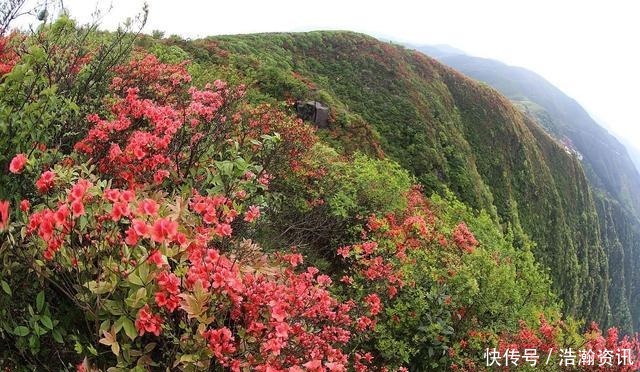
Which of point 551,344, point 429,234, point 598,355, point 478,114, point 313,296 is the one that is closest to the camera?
point 313,296

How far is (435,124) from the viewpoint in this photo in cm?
3778

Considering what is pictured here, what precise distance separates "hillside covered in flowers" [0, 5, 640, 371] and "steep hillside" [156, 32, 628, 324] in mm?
4753

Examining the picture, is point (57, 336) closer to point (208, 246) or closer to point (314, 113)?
point (208, 246)

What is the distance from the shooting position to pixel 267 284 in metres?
3.61

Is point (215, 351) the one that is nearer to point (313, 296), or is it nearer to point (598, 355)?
point (313, 296)

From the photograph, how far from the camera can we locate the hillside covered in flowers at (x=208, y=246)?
3.16m

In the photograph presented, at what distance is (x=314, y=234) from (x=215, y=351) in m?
7.61

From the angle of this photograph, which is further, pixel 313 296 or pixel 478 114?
pixel 478 114

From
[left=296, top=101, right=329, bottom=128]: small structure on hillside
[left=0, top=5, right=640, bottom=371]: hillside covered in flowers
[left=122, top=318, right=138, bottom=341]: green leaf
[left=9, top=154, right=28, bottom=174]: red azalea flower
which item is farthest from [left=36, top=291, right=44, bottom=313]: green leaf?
[left=296, top=101, right=329, bottom=128]: small structure on hillside

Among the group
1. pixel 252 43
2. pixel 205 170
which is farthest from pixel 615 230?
pixel 205 170

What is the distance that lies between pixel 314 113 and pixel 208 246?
55.2 feet

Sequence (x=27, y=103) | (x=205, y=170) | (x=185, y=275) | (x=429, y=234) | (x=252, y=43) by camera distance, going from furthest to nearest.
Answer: (x=252, y=43)
(x=429, y=234)
(x=205, y=170)
(x=27, y=103)
(x=185, y=275)

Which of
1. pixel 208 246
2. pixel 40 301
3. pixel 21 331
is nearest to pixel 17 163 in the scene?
pixel 40 301

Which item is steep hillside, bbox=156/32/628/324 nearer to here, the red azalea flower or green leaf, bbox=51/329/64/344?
the red azalea flower
